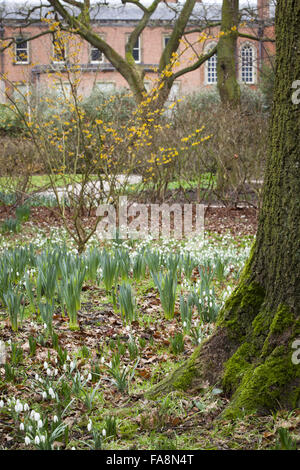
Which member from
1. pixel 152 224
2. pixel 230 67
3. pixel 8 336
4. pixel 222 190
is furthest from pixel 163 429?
pixel 230 67

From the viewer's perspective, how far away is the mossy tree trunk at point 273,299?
249cm

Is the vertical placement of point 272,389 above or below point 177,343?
above

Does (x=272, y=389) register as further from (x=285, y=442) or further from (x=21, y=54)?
(x=21, y=54)

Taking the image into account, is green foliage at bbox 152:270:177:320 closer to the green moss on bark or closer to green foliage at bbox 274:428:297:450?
the green moss on bark

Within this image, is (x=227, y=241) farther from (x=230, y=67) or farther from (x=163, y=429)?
(x=230, y=67)

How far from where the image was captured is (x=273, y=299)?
2.70m

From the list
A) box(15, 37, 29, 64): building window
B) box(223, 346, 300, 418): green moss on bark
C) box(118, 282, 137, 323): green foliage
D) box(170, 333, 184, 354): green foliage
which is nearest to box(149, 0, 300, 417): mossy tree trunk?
box(223, 346, 300, 418): green moss on bark

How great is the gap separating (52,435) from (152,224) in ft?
28.0

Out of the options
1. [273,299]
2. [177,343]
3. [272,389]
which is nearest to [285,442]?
[272,389]

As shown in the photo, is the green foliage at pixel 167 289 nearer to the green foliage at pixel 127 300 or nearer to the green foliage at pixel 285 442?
the green foliage at pixel 127 300

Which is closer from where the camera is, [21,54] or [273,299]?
[273,299]

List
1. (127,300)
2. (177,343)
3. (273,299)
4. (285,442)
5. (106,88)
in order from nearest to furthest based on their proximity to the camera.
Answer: (285,442)
(273,299)
(177,343)
(127,300)
(106,88)

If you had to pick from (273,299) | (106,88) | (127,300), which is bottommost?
(127,300)

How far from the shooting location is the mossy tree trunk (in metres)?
2.49
